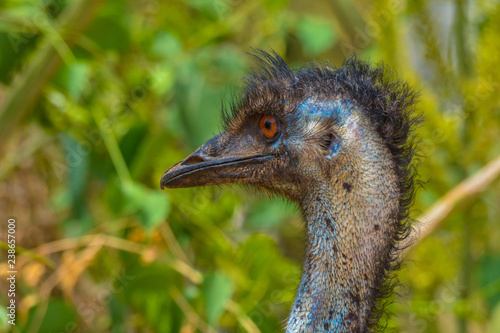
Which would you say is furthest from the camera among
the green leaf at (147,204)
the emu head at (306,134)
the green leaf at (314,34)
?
the green leaf at (314,34)

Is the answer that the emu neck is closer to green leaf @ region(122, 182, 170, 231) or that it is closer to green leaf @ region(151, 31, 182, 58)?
green leaf @ region(122, 182, 170, 231)

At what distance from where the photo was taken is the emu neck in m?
1.58

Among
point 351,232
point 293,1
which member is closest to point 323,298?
point 351,232

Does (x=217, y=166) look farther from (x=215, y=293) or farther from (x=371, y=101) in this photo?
(x=215, y=293)

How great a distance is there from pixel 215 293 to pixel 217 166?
67 centimetres

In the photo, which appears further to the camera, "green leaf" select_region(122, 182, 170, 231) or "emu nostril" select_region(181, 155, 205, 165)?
"green leaf" select_region(122, 182, 170, 231)

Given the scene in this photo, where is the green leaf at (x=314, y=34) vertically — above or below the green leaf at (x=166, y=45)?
below

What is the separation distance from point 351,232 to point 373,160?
18cm

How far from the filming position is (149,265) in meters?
2.51

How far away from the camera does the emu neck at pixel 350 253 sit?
5.19 feet

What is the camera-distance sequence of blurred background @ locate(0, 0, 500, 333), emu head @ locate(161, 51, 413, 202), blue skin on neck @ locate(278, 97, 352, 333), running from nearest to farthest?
blue skin on neck @ locate(278, 97, 352, 333) → emu head @ locate(161, 51, 413, 202) → blurred background @ locate(0, 0, 500, 333)

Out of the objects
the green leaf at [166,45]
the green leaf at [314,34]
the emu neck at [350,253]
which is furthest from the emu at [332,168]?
the green leaf at [314,34]

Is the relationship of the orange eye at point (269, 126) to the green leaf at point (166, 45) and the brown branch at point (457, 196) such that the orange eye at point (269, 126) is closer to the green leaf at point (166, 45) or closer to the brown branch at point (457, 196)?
the brown branch at point (457, 196)

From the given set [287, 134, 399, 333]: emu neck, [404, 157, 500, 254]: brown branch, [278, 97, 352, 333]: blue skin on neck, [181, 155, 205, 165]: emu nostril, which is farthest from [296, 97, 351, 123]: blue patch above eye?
[404, 157, 500, 254]: brown branch
